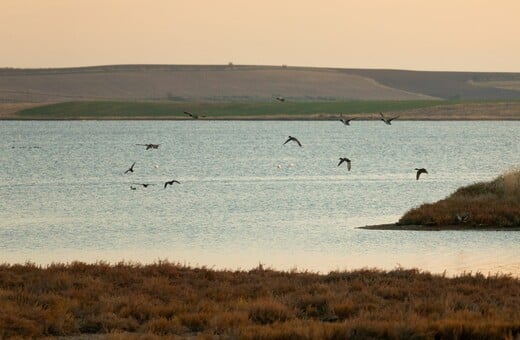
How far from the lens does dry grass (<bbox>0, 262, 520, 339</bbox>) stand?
1519cm

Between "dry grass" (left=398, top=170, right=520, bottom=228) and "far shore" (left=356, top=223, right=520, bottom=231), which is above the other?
"dry grass" (left=398, top=170, right=520, bottom=228)

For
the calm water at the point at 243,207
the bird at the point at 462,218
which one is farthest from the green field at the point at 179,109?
the bird at the point at 462,218

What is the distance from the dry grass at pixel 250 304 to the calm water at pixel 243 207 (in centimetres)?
539

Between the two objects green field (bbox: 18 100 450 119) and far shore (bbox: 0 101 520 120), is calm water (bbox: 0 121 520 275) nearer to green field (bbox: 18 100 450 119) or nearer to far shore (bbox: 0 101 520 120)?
far shore (bbox: 0 101 520 120)

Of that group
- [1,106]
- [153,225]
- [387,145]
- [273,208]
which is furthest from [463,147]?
[1,106]

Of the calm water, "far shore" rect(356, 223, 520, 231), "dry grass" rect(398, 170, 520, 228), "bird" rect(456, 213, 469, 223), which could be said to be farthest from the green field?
"bird" rect(456, 213, 469, 223)

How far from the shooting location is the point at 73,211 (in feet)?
140

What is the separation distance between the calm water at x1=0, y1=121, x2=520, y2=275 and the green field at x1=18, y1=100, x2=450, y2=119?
7681cm

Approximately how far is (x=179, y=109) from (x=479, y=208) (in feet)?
467

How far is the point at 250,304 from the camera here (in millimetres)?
16938

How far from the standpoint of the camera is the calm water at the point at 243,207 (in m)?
28.4

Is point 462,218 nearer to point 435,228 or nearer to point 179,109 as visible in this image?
point 435,228

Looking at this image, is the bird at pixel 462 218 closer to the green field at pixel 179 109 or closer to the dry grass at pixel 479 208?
the dry grass at pixel 479 208

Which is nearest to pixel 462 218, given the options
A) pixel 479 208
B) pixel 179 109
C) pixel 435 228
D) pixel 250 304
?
pixel 435 228
